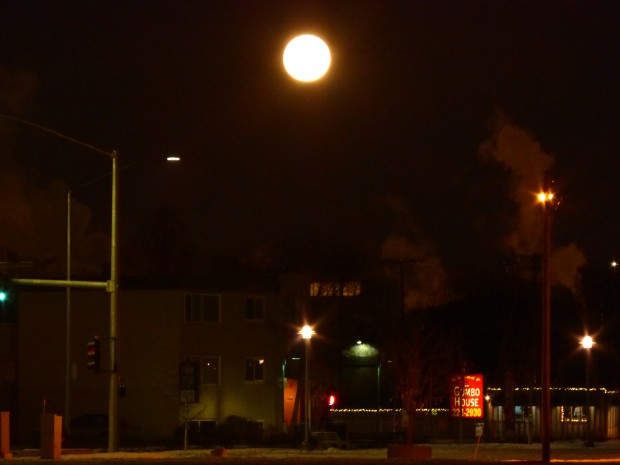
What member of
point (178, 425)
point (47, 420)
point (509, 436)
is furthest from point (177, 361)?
point (47, 420)

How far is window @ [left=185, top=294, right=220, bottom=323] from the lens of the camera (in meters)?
61.8

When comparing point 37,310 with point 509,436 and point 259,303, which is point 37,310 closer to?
point 259,303

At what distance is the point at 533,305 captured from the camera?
76.6 m

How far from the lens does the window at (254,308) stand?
64062 millimetres

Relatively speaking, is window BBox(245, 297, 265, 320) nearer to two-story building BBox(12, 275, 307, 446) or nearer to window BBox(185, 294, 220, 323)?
two-story building BBox(12, 275, 307, 446)

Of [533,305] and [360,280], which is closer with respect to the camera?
[533,305]

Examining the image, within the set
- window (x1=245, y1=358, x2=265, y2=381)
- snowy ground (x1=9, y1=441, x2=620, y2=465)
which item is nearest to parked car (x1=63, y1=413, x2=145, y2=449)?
window (x1=245, y1=358, x2=265, y2=381)

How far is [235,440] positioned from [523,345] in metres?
24.7

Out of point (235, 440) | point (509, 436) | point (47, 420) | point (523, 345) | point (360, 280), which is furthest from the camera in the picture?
point (360, 280)

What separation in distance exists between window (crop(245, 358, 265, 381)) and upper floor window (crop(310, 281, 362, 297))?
39.1 metres

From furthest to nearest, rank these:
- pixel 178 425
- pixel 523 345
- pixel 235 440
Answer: pixel 523 345 < pixel 178 425 < pixel 235 440

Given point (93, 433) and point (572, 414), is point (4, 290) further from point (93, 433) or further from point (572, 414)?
point (572, 414)

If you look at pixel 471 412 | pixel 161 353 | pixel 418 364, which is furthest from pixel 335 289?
pixel 471 412

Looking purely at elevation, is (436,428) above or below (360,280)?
below
